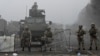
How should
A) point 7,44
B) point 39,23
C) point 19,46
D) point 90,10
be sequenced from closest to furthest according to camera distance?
point 7,44
point 19,46
point 39,23
point 90,10

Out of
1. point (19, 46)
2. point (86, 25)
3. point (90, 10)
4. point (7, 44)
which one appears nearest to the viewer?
point (7, 44)

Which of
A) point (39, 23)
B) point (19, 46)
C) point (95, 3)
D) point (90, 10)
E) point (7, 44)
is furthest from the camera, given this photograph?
point (90, 10)

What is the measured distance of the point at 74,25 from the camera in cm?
4603

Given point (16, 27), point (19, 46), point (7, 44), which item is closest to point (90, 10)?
point (16, 27)

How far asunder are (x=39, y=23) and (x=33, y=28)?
29.9 inches

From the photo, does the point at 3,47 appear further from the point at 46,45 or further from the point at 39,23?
the point at 39,23

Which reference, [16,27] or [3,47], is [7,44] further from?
[16,27]

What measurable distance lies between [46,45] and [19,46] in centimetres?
354

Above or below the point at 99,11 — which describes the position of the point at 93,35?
below

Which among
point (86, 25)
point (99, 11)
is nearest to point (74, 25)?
point (86, 25)

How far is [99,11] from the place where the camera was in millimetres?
39531

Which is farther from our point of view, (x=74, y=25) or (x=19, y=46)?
(x=74, y=25)

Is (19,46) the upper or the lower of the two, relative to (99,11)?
lower

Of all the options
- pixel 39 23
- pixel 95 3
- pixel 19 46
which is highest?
pixel 95 3
